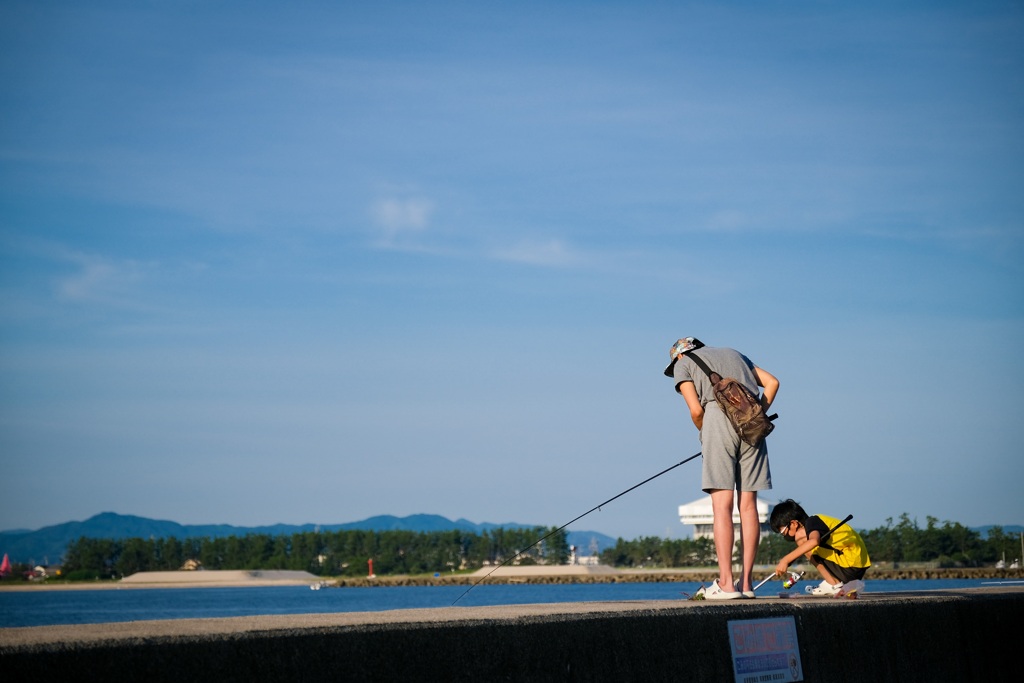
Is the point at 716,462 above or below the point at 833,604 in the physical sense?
above

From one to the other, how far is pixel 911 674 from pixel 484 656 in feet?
9.42

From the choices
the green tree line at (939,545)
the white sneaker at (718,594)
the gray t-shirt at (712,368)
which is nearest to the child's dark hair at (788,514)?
the gray t-shirt at (712,368)

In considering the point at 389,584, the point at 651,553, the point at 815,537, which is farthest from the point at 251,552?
the point at 815,537

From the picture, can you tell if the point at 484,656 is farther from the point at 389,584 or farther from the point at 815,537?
the point at 389,584

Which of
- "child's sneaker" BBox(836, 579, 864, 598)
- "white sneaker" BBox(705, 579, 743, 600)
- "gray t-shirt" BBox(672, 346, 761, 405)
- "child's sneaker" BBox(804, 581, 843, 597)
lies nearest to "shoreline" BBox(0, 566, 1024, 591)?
"child's sneaker" BBox(804, 581, 843, 597)

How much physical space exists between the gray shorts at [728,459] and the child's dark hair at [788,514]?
40.4 inches

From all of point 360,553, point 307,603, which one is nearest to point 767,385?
point 307,603

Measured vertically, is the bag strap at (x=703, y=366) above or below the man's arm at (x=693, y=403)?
above

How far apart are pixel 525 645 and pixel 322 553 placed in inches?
6466

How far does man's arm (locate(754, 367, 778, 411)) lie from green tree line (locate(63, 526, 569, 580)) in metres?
141

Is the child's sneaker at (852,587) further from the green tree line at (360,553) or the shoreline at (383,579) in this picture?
the green tree line at (360,553)

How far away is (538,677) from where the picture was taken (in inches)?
146

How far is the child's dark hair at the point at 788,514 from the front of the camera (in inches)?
276

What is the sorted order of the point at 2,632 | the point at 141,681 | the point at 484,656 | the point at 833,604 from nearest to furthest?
the point at 141,681, the point at 2,632, the point at 484,656, the point at 833,604
